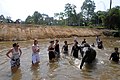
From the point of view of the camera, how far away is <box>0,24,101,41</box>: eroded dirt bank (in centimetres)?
4228

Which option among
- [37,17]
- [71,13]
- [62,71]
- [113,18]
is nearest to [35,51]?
[62,71]

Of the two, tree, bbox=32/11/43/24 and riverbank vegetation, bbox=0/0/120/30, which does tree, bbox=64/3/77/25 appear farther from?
tree, bbox=32/11/43/24

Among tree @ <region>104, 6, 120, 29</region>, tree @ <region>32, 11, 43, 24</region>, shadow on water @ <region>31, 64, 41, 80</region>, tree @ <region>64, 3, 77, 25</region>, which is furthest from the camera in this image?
tree @ <region>32, 11, 43, 24</region>

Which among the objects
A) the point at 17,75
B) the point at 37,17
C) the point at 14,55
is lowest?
the point at 17,75

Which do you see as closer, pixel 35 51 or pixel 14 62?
pixel 14 62

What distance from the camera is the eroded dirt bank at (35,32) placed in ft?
139

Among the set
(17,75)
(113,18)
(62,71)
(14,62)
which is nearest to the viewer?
(17,75)

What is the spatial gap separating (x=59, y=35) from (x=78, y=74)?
121 feet

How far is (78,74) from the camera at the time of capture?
1467cm

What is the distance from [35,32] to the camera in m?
48.0

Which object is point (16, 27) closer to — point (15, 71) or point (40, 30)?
point (40, 30)

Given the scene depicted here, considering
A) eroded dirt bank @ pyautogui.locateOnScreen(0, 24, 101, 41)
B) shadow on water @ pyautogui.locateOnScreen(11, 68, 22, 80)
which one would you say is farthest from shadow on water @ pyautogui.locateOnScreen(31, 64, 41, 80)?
eroded dirt bank @ pyautogui.locateOnScreen(0, 24, 101, 41)

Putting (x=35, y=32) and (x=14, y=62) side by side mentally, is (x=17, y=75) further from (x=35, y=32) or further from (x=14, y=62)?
(x=35, y=32)

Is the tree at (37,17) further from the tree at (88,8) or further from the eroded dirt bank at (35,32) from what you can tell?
the eroded dirt bank at (35,32)
